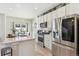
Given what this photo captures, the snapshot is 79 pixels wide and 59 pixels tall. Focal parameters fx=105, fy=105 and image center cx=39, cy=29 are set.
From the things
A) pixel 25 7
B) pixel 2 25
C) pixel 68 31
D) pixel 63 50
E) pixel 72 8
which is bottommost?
pixel 63 50

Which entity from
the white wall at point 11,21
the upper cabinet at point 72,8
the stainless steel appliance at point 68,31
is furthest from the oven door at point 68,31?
the white wall at point 11,21

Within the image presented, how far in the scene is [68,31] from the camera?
3.04 meters

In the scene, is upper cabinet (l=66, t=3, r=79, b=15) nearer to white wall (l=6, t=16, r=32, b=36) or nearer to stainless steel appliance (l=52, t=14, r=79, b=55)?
stainless steel appliance (l=52, t=14, r=79, b=55)

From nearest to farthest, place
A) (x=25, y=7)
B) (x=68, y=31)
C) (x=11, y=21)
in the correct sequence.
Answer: (x=68, y=31) → (x=25, y=7) → (x=11, y=21)

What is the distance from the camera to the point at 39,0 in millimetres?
1624

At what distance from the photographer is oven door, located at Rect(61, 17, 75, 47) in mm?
2891

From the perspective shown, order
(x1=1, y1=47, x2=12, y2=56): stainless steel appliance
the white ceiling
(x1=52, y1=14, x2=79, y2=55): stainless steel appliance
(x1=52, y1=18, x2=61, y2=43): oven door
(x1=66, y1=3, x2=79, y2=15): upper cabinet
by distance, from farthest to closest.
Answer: the white ceiling < (x1=52, y1=18, x2=61, y2=43): oven door < (x1=66, y1=3, x2=79, y2=15): upper cabinet < (x1=52, y1=14, x2=79, y2=55): stainless steel appliance < (x1=1, y1=47, x2=12, y2=56): stainless steel appliance

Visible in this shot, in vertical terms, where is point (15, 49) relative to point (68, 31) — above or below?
below

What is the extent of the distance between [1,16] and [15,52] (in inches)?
214

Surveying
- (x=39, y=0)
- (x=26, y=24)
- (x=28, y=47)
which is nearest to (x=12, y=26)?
(x=26, y=24)

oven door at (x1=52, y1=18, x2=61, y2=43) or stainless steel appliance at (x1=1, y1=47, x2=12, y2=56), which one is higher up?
oven door at (x1=52, y1=18, x2=61, y2=43)

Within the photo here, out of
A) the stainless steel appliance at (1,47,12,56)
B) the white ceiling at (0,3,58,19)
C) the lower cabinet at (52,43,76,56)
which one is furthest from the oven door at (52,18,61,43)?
the stainless steel appliance at (1,47,12,56)

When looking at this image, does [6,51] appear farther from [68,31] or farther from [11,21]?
[11,21]

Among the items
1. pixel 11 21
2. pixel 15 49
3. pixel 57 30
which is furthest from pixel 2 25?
pixel 57 30
